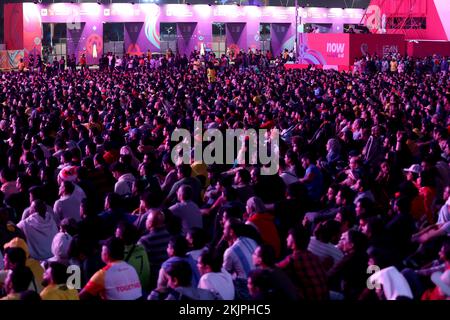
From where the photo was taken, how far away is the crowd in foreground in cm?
719

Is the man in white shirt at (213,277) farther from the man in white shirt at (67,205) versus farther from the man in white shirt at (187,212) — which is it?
the man in white shirt at (67,205)

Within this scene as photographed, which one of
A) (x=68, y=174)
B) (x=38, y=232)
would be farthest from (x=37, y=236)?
(x=68, y=174)

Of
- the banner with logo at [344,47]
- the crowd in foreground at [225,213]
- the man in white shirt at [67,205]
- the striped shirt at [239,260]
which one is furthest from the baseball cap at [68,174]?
the banner with logo at [344,47]

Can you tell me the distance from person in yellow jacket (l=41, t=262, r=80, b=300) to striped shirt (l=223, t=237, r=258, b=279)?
161cm

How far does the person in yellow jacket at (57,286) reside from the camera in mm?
6707

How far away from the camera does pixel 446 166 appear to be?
476 inches

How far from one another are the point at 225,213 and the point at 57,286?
2726 mm

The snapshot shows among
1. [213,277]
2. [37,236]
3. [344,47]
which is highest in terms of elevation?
[344,47]

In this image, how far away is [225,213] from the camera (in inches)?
360

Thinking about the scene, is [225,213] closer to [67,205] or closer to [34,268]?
[67,205]

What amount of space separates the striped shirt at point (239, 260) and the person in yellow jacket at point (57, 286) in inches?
63.3

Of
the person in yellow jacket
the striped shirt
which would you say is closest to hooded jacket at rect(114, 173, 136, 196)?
the striped shirt

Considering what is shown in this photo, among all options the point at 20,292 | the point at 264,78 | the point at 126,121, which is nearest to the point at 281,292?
the point at 20,292

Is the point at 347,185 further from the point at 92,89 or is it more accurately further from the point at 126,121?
the point at 92,89
